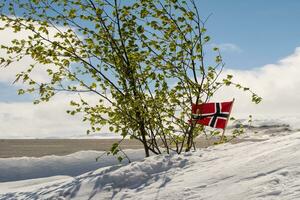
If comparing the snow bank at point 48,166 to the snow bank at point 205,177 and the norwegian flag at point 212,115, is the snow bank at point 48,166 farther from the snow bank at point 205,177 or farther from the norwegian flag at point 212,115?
the snow bank at point 205,177

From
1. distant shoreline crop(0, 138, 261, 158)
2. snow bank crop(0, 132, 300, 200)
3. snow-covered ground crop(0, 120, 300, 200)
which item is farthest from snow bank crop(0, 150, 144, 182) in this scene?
snow bank crop(0, 132, 300, 200)

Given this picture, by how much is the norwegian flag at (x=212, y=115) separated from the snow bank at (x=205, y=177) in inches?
88.1

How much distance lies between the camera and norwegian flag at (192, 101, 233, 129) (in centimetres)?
892

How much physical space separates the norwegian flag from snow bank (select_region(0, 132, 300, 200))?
7.35ft

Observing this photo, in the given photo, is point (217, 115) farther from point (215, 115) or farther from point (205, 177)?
point (205, 177)

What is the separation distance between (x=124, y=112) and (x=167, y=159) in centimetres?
232

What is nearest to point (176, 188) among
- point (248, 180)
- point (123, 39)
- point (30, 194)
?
point (248, 180)

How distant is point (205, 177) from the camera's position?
5.19 metres

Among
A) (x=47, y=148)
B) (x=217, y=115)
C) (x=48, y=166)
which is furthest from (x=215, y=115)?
(x=47, y=148)

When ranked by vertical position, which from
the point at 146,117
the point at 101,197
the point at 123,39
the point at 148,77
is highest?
the point at 123,39

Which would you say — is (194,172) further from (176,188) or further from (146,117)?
(146,117)

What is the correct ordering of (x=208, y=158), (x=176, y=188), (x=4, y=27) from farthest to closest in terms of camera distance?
(x=4, y=27)
(x=208, y=158)
(x=176, y=188)

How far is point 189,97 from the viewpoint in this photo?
8.93 meters

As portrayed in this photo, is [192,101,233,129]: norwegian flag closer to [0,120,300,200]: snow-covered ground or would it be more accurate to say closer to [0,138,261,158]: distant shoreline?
[0,120,300,200]: snow-covered ground
